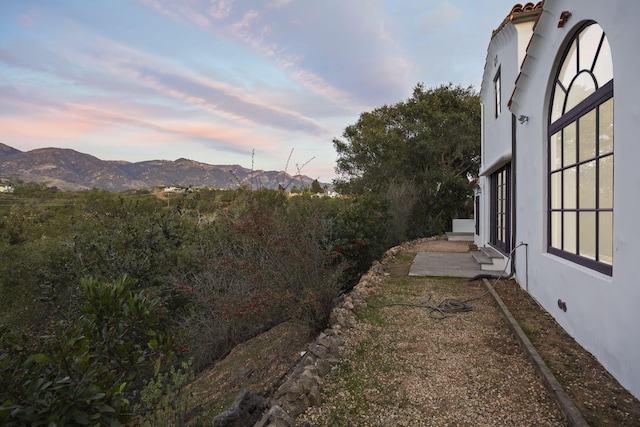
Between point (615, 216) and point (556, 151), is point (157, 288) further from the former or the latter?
point (556, 151)

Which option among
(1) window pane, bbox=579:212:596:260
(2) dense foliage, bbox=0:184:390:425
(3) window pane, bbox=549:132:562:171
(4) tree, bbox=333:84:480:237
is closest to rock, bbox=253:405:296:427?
(2) dense foliage, bbox=0:184:390:425

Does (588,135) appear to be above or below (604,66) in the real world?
below

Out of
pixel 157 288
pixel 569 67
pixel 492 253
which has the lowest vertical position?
pixel 157 288

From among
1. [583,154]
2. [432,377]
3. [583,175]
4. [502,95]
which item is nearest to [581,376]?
[432,377]

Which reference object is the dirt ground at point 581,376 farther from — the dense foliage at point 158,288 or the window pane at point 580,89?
the window pane at point 580,89

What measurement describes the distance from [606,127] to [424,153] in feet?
52.6

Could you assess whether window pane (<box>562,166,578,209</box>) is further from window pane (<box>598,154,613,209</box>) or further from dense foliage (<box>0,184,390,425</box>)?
dense foliage (<box>0,184,390,425</box>)

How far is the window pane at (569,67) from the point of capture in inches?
156

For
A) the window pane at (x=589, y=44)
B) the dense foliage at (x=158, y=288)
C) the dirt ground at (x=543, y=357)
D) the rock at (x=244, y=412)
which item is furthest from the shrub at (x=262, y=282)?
the window pane at (x=589, y=44)

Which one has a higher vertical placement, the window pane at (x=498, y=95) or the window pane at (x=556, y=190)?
the window pane at (x=498, y=95)

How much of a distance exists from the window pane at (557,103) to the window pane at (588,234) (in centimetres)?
149

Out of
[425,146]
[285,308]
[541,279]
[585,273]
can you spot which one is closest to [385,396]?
[285,308]

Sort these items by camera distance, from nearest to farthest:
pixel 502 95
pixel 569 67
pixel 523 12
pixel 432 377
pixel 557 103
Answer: pixel 432 377 < pixel 569 67 < pixel 557 103 < pixel 523 12 < pixel 502 95

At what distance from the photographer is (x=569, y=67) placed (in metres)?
4.10
